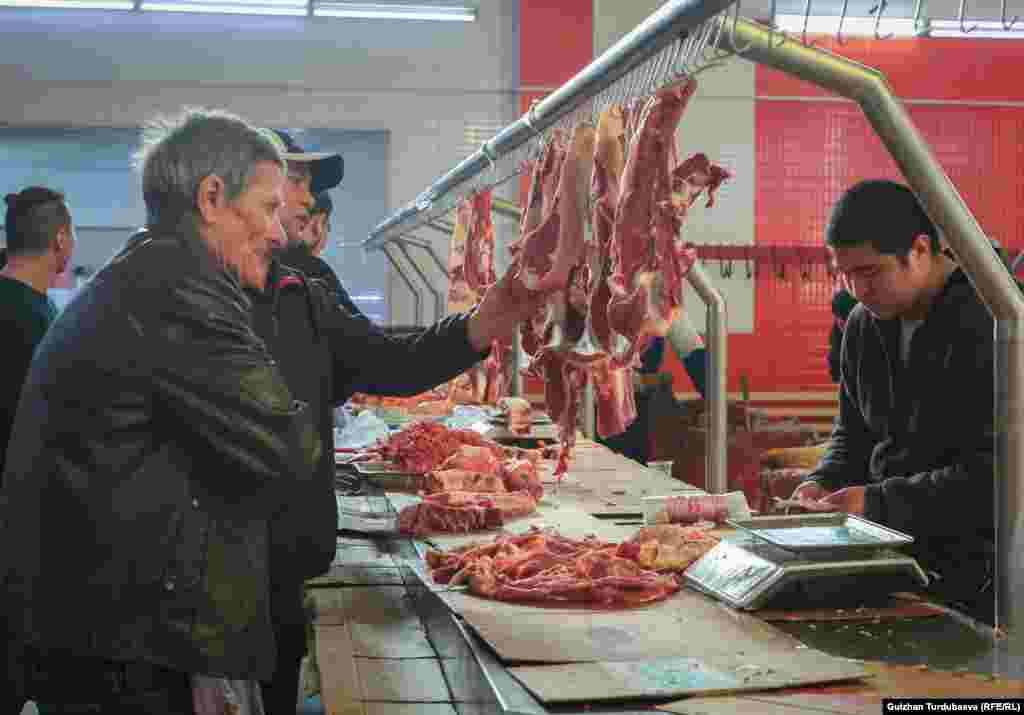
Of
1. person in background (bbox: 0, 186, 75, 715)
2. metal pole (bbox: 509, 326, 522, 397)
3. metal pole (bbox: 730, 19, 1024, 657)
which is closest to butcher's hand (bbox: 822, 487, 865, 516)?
metal pole (bbox: 730, 19, 1024, 657)

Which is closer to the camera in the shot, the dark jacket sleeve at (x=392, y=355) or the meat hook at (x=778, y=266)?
the dark jacket sleeve at (x=392, y=355)

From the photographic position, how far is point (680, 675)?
6.93 feet

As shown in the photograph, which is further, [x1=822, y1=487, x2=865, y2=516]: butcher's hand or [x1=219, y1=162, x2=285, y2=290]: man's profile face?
[x1=822, y1=487, x2=865, y2=516]: butcher's hand

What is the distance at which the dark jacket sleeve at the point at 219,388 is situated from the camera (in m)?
2.28

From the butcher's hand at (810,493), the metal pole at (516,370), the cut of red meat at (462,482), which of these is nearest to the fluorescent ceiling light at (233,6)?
the metal pole at (516,370)

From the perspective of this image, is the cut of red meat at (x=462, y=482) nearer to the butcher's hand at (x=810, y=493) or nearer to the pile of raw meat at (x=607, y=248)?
the pile of raw meat at (x=607, y=248)

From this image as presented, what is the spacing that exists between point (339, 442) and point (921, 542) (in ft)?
9.67

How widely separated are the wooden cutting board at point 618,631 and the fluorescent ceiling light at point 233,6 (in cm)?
902

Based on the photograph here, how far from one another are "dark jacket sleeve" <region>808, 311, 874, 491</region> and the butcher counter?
3.43ft

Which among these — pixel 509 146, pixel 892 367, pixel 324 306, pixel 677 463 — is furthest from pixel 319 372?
pixel 677 463

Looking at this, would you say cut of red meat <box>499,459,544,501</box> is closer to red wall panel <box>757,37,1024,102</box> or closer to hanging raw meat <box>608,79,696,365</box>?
hanging raw meat <box>608,79,696,365</box>

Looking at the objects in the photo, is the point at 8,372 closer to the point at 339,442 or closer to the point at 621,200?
the point at 339,442

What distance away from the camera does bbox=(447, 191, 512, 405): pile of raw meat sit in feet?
18.7

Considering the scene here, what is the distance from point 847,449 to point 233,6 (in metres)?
8.46
